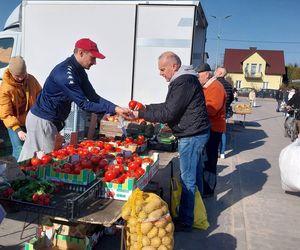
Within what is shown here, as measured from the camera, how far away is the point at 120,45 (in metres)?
7.54

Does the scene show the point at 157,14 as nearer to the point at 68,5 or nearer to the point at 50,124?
the point at 68,5

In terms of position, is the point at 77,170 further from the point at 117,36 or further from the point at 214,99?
the point at 117,36

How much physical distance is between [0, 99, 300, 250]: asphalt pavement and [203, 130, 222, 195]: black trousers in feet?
0.70

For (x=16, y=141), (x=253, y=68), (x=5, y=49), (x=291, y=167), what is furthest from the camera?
(x=253, y=68)

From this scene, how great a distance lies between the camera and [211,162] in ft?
19.2

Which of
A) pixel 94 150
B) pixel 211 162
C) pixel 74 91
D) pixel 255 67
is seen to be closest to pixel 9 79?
pixel 74 91

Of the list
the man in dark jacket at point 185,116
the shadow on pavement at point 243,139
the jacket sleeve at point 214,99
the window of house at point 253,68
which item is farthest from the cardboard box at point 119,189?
the window of house at point 253,68

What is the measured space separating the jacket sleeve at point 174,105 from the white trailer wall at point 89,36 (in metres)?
3.58

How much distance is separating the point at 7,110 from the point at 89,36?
138 inches

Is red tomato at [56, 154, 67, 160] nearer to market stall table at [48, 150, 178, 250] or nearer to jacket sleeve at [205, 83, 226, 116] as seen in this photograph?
market stall table at [48, 150, 178, 250]

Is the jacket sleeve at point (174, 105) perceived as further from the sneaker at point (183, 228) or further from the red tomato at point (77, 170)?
the sneaker at point (183, 228)

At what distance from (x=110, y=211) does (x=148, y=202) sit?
1.03 ft

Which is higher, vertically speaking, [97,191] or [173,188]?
[97,191]

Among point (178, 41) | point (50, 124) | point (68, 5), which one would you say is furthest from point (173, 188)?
point (68, 5)
